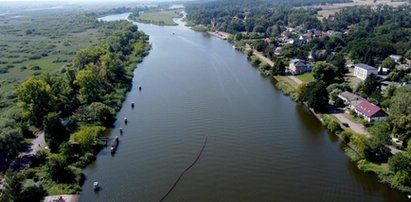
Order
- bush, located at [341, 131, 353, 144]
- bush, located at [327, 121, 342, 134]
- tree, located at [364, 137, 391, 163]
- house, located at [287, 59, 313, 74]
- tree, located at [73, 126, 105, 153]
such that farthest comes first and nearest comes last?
house, located at [287, 59, 313, 74] < bush, located at [327, 121, 342, 134] < bush, located at [341, 131, 353, 144] < tree, located at [73, 126, 105, 153] < tree, located at [364, 137, 391, 163]

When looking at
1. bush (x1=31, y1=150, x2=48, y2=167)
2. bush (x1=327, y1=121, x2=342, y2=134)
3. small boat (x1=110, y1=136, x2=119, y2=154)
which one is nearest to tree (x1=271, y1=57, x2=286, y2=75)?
bush (x1=327, y1=121, x2=342, y2=134)

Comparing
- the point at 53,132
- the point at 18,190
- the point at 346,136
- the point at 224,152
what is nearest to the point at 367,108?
the point at 346,136

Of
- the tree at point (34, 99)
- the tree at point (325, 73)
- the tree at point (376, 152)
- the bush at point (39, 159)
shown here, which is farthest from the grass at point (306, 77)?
the bush at point (39, 159)

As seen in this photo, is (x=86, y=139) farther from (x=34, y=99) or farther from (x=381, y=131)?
(x=381, y=131)

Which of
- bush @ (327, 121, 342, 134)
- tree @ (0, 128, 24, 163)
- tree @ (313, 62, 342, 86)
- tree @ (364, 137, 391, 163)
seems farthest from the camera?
tree @ (313, 62, 342, 86)

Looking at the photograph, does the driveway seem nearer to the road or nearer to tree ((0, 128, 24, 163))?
the road
